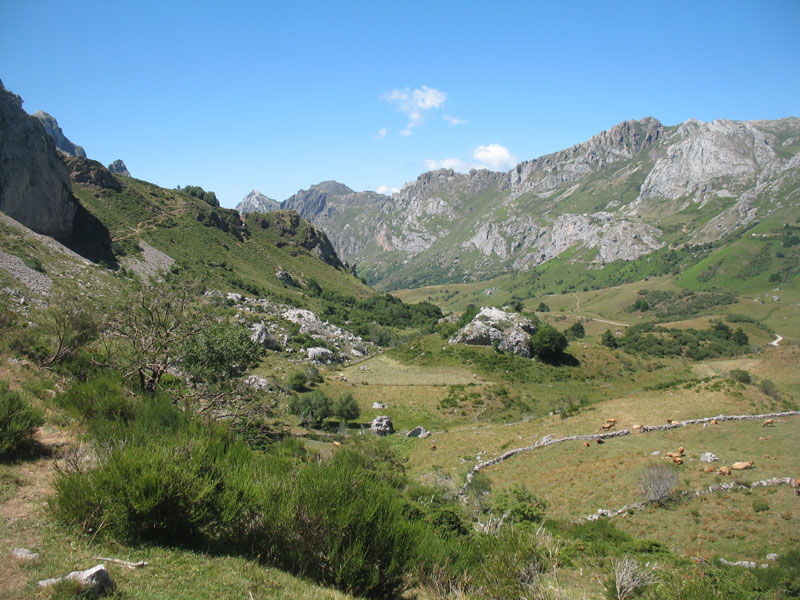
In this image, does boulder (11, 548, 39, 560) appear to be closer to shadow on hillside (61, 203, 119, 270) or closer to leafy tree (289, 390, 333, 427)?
leafy tree (289, 390, 333, 427)

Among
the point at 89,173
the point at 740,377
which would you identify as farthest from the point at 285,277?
the point at 740,377

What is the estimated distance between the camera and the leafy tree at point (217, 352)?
22.4m

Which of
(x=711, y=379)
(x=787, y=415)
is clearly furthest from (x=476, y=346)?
(x=787, y=415)

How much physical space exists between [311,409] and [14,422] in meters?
28.3

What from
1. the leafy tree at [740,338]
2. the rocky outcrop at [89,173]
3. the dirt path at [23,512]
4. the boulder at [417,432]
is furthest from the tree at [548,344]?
the rocky outcrop at [89,173]

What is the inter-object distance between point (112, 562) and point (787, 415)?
3282cm

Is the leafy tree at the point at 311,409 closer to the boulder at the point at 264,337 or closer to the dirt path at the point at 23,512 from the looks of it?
the boulder at the point at 264,337

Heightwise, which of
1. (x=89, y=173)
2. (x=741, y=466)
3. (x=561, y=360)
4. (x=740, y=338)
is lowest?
(x=741, y=466)

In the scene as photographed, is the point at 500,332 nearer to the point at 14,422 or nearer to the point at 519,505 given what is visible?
the point at 519,505

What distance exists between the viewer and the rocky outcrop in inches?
3533

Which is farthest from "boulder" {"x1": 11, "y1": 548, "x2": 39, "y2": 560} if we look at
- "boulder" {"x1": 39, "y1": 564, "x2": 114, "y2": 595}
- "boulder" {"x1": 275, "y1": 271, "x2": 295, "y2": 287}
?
"boulder" {"x1": 275, "y1": 271, "x2": 295, "y2": 287}

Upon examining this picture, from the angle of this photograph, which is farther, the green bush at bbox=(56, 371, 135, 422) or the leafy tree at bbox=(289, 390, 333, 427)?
the leafy tree at bbox=(289, 390, 333, 427)

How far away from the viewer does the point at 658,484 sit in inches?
636

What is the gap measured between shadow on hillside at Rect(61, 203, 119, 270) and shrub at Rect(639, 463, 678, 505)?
2987 inches
